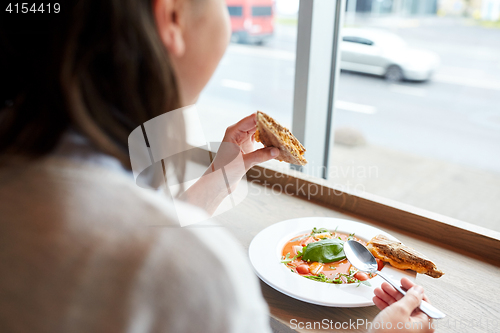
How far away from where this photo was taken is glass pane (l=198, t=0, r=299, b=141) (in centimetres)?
501

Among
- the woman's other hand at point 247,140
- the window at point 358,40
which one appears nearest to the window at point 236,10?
the window at point 358,40

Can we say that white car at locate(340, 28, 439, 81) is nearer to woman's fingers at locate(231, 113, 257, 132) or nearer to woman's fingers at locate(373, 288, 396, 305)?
woman's fingers at locate(231, 113, 257, 132)

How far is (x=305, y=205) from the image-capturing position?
1.21 meters

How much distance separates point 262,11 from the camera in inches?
202

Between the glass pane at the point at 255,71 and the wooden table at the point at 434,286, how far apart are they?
3.34 m

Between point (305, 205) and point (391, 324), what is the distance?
23.4 inches

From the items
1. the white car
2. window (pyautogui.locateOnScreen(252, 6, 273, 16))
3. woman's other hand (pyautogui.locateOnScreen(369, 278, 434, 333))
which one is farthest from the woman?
window (pyautogui.locateOnScreen(252, 6, 273, 16))

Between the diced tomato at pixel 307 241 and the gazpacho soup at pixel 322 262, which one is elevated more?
the gazpacho soup at pixel 322 262

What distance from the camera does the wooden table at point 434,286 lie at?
0.75 m

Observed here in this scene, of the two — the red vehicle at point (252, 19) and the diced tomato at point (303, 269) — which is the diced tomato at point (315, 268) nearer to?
the diced tomato at point (303, 269)

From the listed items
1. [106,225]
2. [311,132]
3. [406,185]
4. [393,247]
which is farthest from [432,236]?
[406,185]

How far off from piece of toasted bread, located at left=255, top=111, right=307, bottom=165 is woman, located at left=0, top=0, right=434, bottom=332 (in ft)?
1.34

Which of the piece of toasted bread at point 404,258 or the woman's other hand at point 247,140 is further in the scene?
the woman's other hand at point 247,140

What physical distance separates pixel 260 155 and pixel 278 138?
11cm
